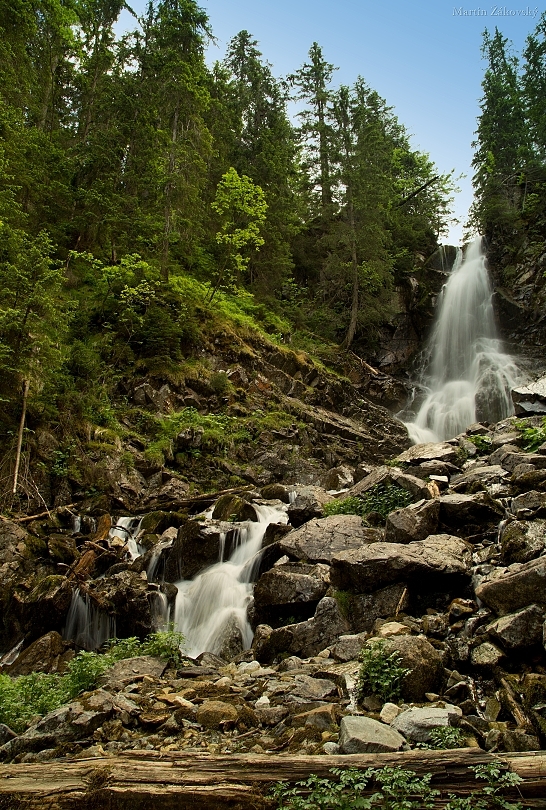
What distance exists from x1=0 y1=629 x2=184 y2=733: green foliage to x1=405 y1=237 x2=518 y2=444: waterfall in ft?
51.4

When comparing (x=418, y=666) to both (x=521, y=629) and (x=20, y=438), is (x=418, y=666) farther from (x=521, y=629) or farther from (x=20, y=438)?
(x=20, y=438)

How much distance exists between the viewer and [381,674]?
4281 millimetres

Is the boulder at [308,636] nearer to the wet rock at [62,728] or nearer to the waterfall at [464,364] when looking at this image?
the wet rock at [62,728]

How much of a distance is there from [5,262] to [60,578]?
Result: 7434 mm

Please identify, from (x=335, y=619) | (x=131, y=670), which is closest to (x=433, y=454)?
(x=335, y=619)

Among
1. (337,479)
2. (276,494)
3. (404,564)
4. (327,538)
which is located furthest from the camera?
(337,479)

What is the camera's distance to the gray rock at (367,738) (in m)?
3.05

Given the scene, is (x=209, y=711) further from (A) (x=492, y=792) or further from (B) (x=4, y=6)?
(B) (x=4, y=6)

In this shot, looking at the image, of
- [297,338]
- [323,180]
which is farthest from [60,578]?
[323,180]

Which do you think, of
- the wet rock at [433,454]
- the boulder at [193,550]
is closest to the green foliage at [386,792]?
the boulder at [193,550]

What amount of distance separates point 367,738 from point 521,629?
2033mm

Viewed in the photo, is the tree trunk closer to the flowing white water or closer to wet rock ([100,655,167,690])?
the flowing white water

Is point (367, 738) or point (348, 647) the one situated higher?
point (367, 738)

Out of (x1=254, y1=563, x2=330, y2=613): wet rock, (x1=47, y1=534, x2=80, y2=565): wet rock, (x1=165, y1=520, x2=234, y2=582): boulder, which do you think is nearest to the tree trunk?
(x1=47, y1=534, x2=80, y2=565): wet rock
